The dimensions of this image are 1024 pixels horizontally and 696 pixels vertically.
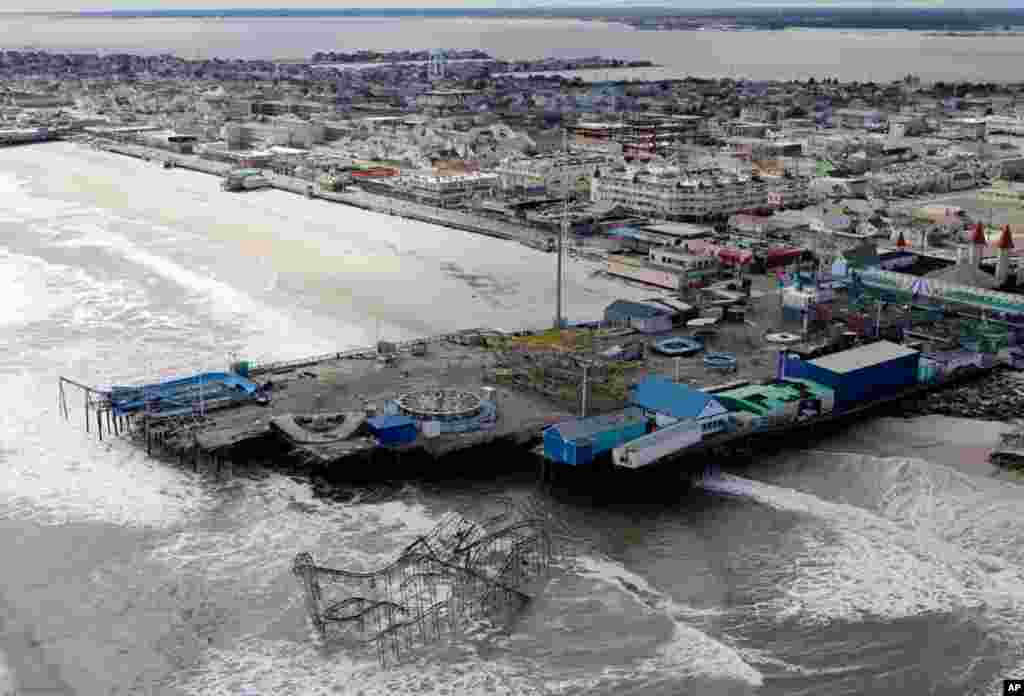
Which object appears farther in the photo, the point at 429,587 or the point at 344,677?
the point at 429,587

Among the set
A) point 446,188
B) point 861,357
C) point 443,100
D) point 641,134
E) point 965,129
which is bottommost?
point 861,357

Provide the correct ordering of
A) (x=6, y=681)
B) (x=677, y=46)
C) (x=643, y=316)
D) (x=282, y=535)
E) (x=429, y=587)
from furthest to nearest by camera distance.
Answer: (x=677, y=46) < (x=643, y=316) < (x=282, y=535) < (x=429, y=587) < (x=6, y=681)

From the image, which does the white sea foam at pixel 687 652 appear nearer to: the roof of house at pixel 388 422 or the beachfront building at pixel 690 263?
the roof of house at pixel 388 422

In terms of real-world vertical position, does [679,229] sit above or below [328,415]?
above

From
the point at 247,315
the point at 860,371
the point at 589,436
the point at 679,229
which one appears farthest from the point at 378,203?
the point at 589,436

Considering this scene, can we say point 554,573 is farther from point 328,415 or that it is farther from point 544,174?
point 544,174

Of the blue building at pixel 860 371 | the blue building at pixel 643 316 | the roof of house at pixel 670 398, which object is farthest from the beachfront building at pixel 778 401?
the blue building at pixel 643 316

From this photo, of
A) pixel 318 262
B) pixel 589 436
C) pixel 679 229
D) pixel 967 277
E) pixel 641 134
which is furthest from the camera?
pixel 641 134

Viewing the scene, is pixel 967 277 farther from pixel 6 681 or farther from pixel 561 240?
pixel 6 681
